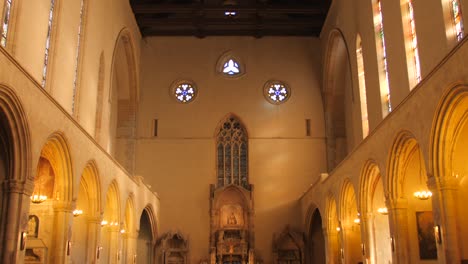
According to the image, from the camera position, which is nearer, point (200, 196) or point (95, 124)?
point (95, 124)

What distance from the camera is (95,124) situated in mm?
20156

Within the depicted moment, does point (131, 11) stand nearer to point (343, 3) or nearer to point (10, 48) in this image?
point (343, 3)

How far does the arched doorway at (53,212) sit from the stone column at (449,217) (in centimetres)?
941

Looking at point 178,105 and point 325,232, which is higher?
point 178,105

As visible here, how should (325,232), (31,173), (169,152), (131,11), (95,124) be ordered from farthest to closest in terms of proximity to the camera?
(169,152) < (131,11) < (325,232) < (95,124) < (31,173)

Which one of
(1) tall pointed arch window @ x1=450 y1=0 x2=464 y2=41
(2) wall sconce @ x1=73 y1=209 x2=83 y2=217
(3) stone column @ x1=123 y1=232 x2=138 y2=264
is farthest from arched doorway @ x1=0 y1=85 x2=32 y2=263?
(3) stone column @ x1=123 y1=232 x2=138 y2=264

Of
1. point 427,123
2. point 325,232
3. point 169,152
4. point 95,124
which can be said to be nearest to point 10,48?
point 95,124

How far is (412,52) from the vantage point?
15.3 m

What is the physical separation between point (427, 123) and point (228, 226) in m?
17.2

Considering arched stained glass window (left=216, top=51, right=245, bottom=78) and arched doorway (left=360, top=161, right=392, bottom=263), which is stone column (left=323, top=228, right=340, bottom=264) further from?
arched stained glass window (left=216, top=51, right=245, bottom=78)

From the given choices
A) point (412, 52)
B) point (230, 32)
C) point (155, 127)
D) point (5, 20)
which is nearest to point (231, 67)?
point (230, 32)

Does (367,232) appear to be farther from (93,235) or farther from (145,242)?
(145,242)

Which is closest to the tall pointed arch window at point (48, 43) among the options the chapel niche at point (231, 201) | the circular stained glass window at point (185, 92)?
the circular stained glass window at point (185, 92)

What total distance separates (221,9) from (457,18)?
653 inches
